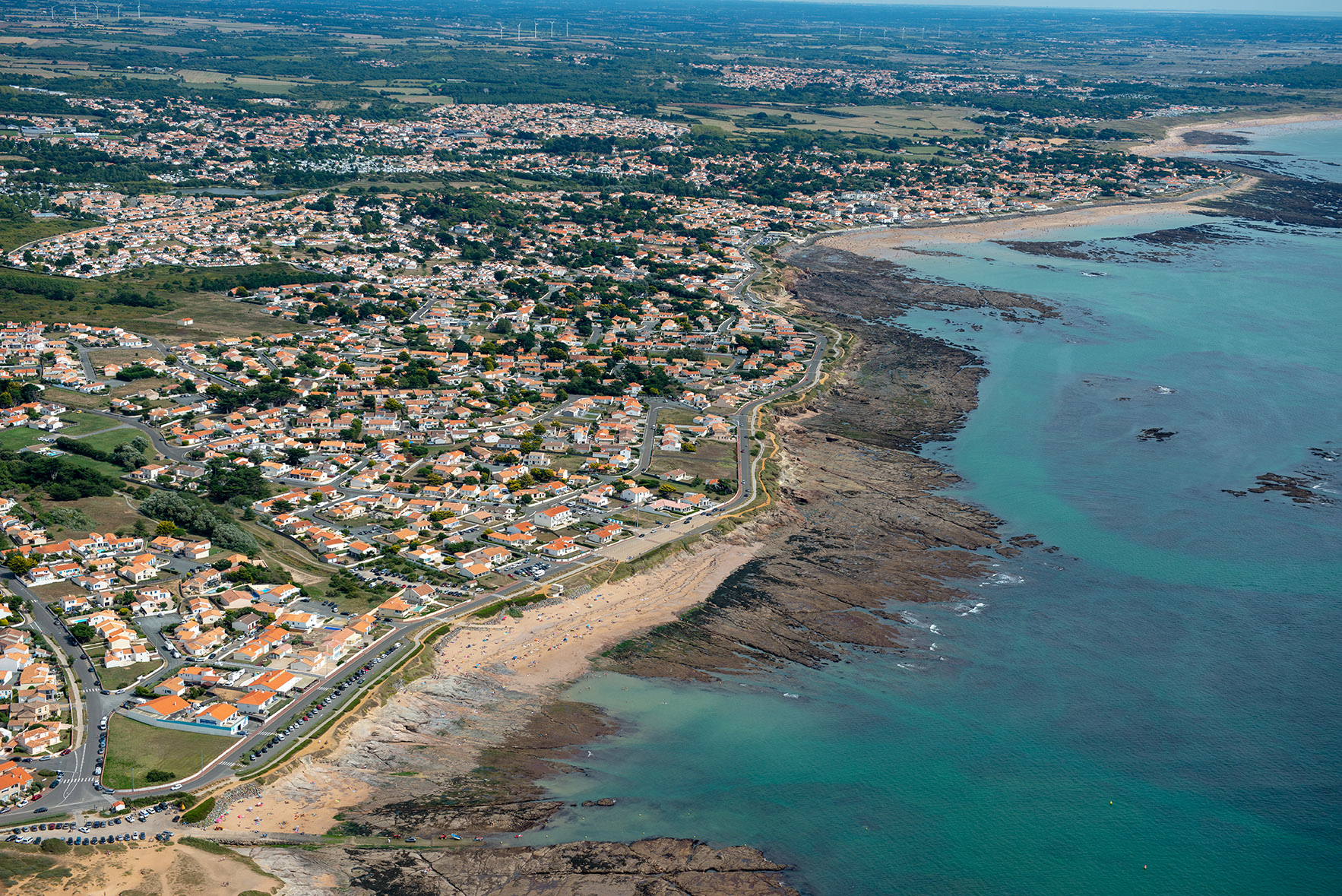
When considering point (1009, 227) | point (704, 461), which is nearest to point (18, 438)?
point (704, 461)

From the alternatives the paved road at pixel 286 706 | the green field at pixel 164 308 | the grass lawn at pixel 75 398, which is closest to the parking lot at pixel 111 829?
the paved road at pixel 286 706

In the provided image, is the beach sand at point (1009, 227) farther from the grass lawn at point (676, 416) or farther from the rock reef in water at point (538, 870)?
the rock reef in water at point (538, 870)

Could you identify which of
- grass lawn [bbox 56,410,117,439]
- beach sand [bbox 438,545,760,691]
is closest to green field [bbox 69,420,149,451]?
grass lawn [bbox 56,410,117,439]

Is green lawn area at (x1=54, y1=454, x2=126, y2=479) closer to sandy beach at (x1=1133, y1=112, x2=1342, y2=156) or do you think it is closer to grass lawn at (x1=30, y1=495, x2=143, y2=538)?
grass lawn at (x1=30, y1=495, x2=143, y2=538)

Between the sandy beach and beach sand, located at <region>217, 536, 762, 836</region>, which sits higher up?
the sandy beach

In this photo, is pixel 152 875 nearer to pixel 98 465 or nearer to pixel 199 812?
pixel 199 812

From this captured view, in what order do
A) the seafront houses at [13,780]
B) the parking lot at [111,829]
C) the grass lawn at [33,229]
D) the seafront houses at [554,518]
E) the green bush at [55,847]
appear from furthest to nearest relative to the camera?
the grass lawn at [33,229], the seafront houses at [554,518], the seafront houses at [13,780], the parking lot at [111,829], the green bush at [55,847]
